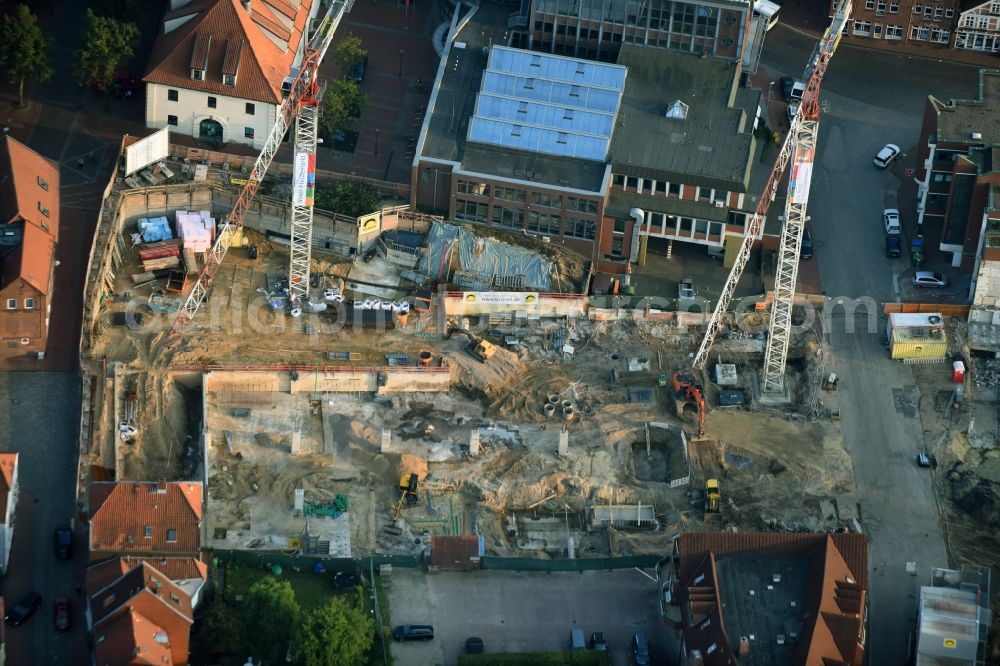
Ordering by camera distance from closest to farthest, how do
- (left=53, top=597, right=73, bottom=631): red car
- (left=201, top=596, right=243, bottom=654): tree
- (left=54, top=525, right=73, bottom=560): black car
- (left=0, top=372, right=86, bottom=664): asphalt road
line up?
(left=0, top=372, right=86, bottom=664): asphalt road, (left=201, top=596, right=243, bottom=654): tree, (left=53, top=597, right=73, bottom=631): red car, (left=54, top=525, right=73, bottom=560): black car

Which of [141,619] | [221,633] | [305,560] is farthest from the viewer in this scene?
[305,560]

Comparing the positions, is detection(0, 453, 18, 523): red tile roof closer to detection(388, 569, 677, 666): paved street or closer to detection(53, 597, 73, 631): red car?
detection(53, 597, 73, 631): red car

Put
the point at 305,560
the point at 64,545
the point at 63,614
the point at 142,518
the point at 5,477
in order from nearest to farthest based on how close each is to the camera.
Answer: the point at 63,614
the point at 142,518
the point at 5,477
the point at 64,545
the point at 305,560

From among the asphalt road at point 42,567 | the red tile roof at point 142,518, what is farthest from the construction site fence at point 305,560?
the asphalt road at point 42,567

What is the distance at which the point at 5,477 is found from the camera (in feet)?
633

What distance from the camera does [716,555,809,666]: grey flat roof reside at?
18850cm

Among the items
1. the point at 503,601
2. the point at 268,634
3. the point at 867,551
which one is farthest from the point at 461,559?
the point at 867,551

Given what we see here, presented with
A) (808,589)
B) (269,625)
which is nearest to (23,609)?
(269,625)

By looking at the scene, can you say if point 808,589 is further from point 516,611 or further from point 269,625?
point 269,625

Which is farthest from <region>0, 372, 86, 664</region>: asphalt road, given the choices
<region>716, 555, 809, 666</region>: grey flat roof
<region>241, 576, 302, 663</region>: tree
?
<region>716, 555, 809, 666</region>: grey flat roof

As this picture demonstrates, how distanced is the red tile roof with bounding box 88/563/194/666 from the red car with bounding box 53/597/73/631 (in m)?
3.21

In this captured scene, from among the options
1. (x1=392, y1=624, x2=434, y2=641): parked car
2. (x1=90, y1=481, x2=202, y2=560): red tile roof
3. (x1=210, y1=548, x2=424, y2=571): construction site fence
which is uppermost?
(x1=90, y1=481, x2=202, y2=560): red tile roof

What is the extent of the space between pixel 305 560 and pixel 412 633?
1131 cm

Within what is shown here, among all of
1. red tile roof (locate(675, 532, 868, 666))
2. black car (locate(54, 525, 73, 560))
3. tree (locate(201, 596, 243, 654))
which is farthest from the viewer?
black car (locate(54, 525, 73, 560))
